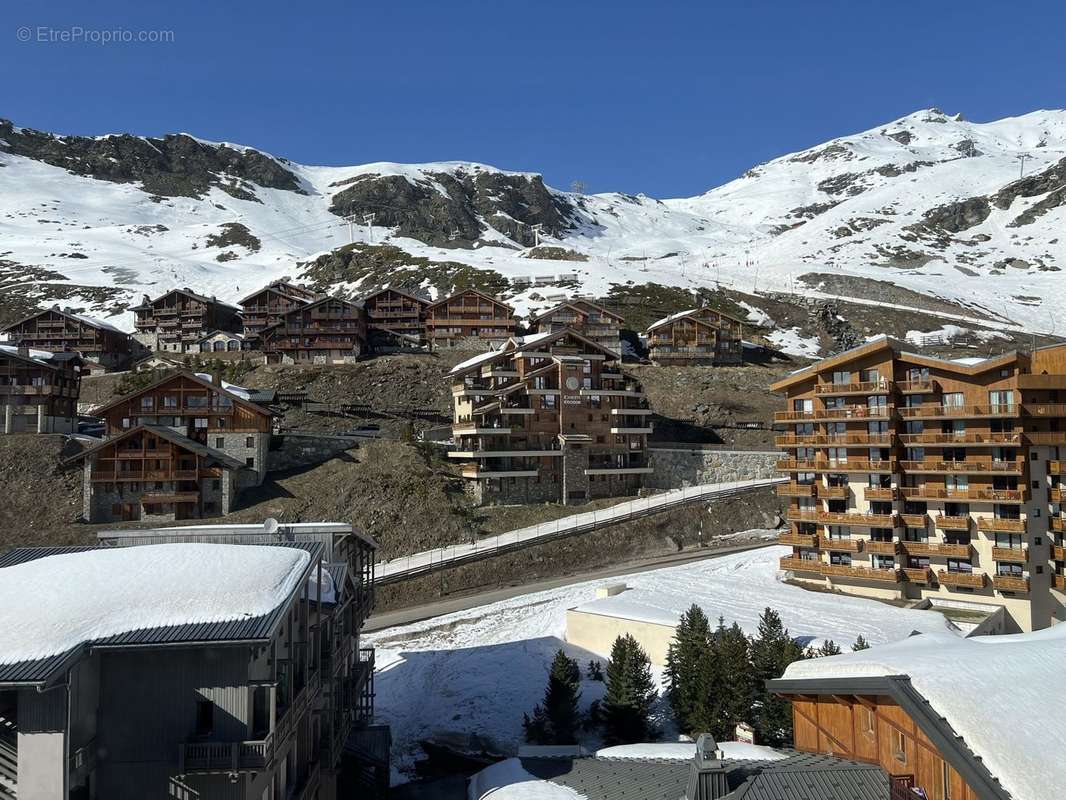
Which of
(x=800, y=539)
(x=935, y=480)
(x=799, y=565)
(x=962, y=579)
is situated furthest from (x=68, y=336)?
(x=962, y=579)

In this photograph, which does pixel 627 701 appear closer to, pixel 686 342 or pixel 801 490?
pixel 801 490

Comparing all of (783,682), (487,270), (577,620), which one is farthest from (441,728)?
→ (487,270)

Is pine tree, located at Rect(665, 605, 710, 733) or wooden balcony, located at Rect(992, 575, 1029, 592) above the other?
wooden balcony, located at Rect(992, 575, 1029, 592)

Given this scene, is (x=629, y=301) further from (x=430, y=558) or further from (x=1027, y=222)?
(x=1027, y=222)

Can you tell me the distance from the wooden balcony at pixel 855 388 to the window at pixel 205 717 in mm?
41416

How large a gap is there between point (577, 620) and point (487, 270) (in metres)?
105

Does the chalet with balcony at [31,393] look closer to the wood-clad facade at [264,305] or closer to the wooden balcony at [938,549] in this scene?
the wood-clad facade at [264,305]

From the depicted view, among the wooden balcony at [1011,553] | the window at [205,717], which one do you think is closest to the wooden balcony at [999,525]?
the wooden balcony at [1011,553]

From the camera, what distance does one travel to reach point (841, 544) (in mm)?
48094

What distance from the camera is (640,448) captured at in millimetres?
71375

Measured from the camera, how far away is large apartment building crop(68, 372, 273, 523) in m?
58.4

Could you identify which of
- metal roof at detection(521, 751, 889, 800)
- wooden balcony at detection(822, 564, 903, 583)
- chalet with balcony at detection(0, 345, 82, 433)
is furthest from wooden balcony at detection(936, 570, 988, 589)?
chalet with balcony at detection(0, 345, 82, 433)

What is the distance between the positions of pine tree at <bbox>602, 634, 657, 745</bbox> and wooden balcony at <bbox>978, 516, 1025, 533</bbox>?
23830 mm

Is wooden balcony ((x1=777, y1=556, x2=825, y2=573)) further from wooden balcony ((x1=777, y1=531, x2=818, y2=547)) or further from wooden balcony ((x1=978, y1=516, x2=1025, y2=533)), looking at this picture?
wooden balcony ((x1=978, y1=516, x2=1025, y2=533))
